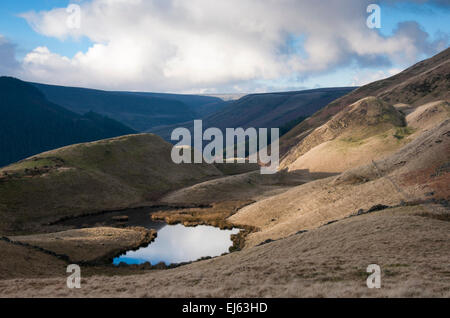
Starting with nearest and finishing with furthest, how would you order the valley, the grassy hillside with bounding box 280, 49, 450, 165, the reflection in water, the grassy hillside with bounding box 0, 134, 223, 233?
the valley
the reflection in water
the grassy hillside with bounding box 0, 134, 223, 233
the grassy hillside with bounding box 280, 49, 450, 165

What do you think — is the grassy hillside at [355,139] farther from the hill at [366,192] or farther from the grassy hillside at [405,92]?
the hill at [366,192]

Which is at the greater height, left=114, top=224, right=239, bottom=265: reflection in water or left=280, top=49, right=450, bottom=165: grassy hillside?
left=280, top=49, right=450, bottom=165: grassy hillside

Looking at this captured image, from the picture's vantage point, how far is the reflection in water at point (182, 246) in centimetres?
3453

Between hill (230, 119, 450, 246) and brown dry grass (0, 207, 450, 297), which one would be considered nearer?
brown dry grass (0, 207, 450, 297)

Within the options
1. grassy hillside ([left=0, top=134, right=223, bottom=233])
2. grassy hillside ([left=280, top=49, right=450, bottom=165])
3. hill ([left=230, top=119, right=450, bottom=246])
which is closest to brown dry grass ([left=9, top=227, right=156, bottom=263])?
grassy hillside ([left=0, top=134, right=223, bottom=233])

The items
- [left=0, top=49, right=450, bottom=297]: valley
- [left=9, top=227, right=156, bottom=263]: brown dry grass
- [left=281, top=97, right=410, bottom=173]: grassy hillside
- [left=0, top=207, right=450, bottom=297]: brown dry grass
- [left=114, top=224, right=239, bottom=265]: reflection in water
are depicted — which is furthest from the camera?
[left=281, top=97, right=410, bottom=173]: grassy hillside

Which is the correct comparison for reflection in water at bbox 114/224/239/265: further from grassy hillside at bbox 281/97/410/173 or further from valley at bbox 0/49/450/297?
grassy hillside at bbox 281/97/410/173

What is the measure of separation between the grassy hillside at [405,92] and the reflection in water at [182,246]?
234ft

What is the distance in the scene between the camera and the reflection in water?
113 feet

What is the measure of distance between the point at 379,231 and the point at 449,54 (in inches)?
6447

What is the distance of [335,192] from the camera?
40.3 m

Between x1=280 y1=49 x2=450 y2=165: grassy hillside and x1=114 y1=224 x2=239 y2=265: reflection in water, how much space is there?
71.4 m
